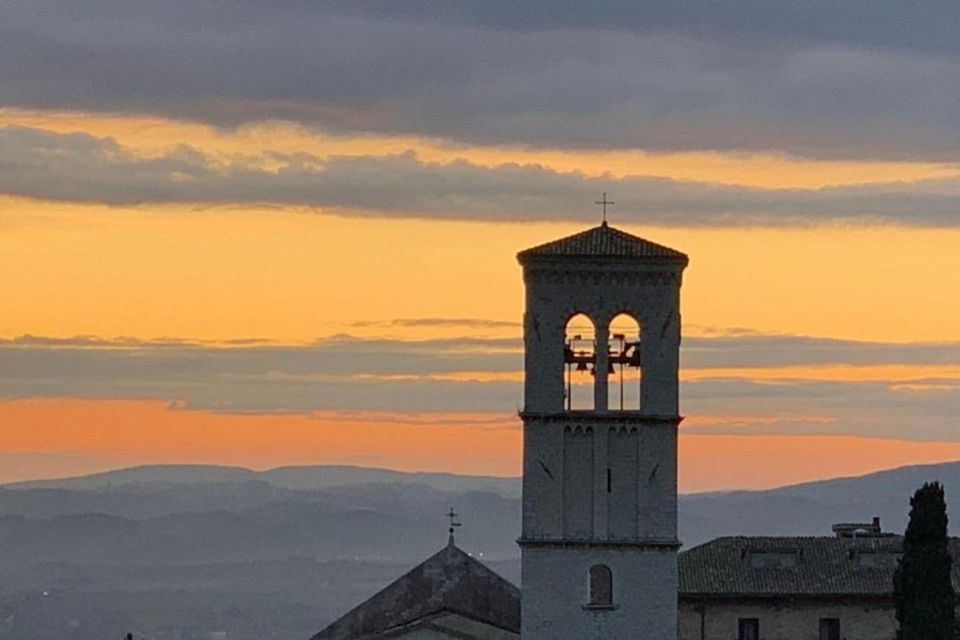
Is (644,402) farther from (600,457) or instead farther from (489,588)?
(489,588)

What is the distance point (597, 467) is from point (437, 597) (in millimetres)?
9646

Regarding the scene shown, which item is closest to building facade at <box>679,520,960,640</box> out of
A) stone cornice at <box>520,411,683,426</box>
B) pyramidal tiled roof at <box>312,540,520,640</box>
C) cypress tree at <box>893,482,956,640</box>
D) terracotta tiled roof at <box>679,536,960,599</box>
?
terracotta tiled roof at <box>679,536,960,599</box>

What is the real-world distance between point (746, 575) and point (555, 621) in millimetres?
13793

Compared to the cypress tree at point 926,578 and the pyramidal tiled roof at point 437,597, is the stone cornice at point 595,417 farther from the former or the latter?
the pyramidal tiled roof at point 437,597

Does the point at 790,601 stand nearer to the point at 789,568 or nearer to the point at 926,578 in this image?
the point at 789,568

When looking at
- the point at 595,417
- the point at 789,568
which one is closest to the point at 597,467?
the point at 595,417

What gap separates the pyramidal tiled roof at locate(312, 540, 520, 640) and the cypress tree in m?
9.76

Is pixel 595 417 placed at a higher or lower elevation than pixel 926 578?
higher

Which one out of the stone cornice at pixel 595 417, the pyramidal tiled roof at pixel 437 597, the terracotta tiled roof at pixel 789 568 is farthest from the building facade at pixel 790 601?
the stone cornice at pixel 595 417

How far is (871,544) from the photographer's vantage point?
86.1 m

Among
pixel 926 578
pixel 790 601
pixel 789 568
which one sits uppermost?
pixel 789 568

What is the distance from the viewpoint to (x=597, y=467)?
7200 centimetres

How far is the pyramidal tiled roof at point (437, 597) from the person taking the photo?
3140 inches

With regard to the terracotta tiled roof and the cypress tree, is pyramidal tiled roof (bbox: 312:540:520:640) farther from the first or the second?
the cypress tree
